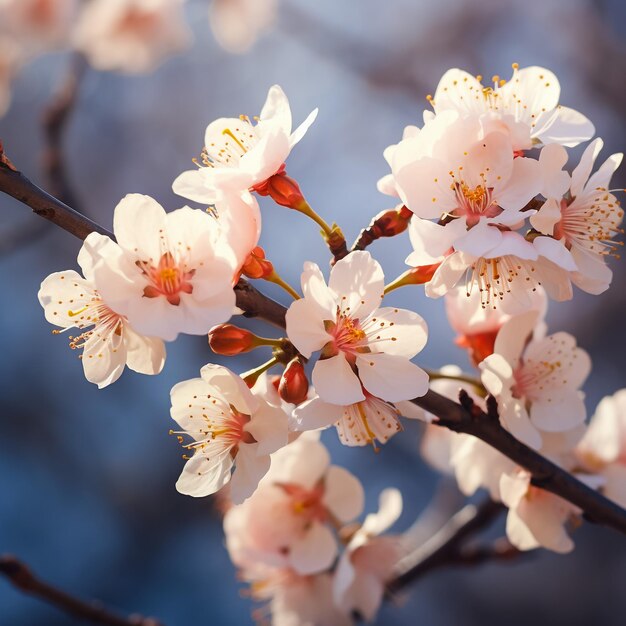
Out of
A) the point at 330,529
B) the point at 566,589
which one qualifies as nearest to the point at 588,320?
the point at 566,589

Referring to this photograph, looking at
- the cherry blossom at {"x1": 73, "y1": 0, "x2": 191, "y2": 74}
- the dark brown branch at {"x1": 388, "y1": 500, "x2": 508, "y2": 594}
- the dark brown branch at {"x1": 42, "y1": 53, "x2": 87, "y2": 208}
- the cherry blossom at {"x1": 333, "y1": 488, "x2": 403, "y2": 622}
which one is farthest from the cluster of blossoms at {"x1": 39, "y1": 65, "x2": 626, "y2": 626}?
the cherry blossom at {"x1": 73, "y1": 0, "x2": 191, "y2": 74}

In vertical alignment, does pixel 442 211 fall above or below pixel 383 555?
above

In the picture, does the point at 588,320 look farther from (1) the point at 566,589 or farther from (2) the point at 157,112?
(2) the point at 157,112

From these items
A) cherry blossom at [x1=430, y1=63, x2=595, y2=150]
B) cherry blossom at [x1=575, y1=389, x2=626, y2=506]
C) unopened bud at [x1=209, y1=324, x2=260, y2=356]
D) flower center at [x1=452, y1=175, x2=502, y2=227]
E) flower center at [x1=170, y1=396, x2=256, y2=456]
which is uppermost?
cherry blossom at [x1=430, y1=63, x2=595, y2=150]

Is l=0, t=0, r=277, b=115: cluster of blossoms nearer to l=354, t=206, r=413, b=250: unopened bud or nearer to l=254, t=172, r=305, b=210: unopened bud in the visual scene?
l=254, t=172, r=305, b=210: unopened bud

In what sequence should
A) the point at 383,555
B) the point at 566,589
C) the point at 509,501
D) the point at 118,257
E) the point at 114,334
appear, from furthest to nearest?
the point at 566,589 → the point at 383,555 → the point at 509,501 → the point at 114,334 → the point at 118,257

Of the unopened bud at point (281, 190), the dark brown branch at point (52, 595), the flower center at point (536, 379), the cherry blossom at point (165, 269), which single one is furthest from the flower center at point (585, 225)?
the dark brown branch at point (52, 595)

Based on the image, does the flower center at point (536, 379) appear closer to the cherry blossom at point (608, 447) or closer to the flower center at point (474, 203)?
the cherry blossom at point (608, 447)
